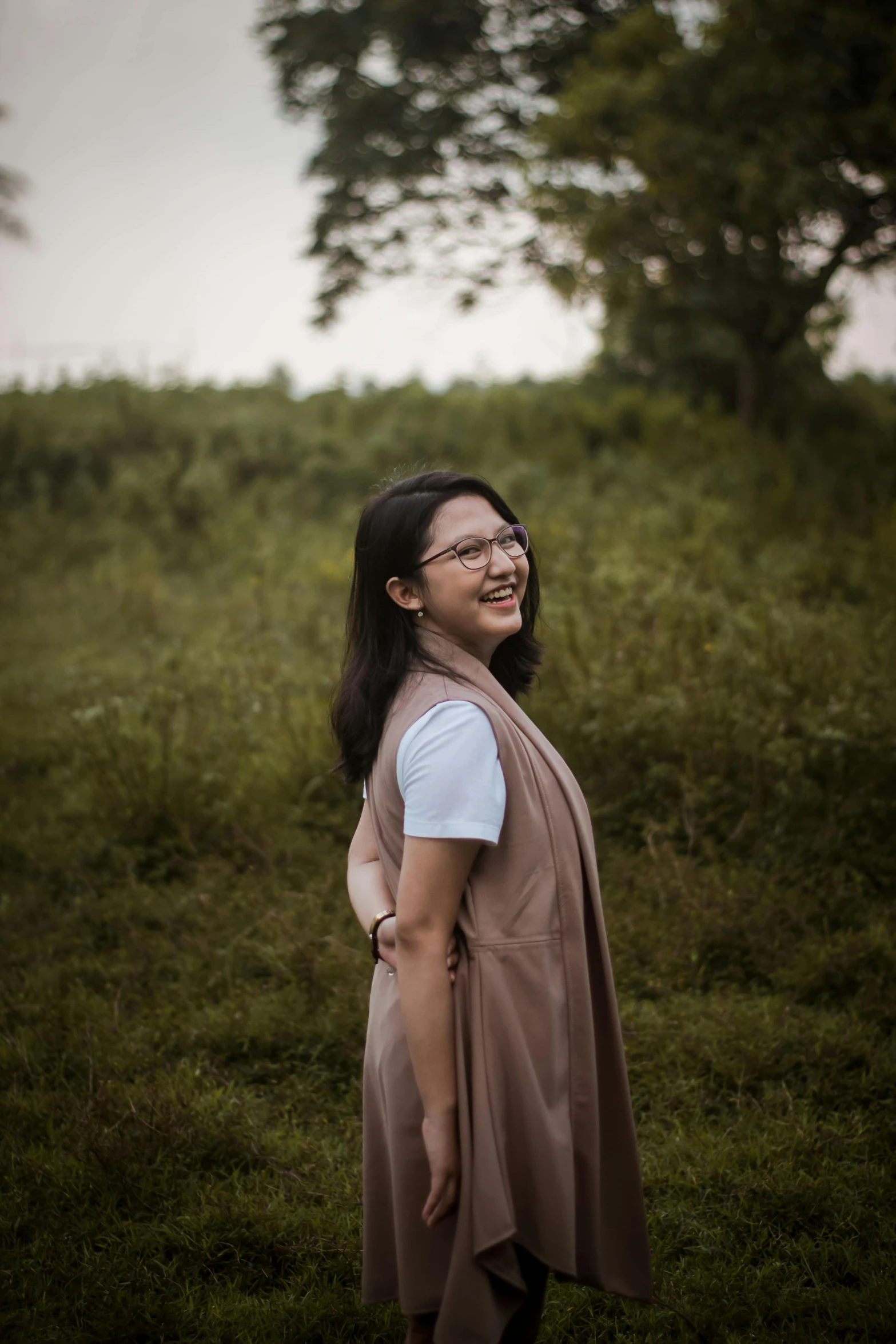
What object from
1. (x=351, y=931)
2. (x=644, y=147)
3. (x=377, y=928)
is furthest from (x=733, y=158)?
(x=377, y=928)

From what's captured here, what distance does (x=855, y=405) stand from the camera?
538 inches

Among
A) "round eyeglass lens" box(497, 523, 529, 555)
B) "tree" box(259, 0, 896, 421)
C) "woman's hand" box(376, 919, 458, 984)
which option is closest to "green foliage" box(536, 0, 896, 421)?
"tree" box(259, 0, 896, 421)

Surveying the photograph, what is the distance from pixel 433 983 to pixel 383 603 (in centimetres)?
72

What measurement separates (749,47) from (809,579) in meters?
4.80

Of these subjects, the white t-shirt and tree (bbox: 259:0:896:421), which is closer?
the white t-shirt

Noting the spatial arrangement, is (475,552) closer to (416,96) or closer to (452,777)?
(452,777)

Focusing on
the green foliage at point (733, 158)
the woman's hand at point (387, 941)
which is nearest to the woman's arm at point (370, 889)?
the woman's hand at point (387, 941)

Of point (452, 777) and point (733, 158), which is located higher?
point (733, 158)

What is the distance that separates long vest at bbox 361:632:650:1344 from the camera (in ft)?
5.74

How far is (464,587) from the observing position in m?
1.92

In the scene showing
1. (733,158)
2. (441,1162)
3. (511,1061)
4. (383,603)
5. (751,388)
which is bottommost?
(441,1162)

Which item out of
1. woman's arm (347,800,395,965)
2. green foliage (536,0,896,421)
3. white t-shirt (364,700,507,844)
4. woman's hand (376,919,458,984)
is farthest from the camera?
green foliage (536,0,896,421)

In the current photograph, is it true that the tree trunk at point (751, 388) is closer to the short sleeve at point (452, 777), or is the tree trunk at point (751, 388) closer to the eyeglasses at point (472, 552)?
the eyeglasses at point (472, 552)

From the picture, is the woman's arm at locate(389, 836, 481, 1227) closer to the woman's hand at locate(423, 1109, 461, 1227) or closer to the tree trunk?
the woman's hand at locate(423, 1109, 461, 1227)
